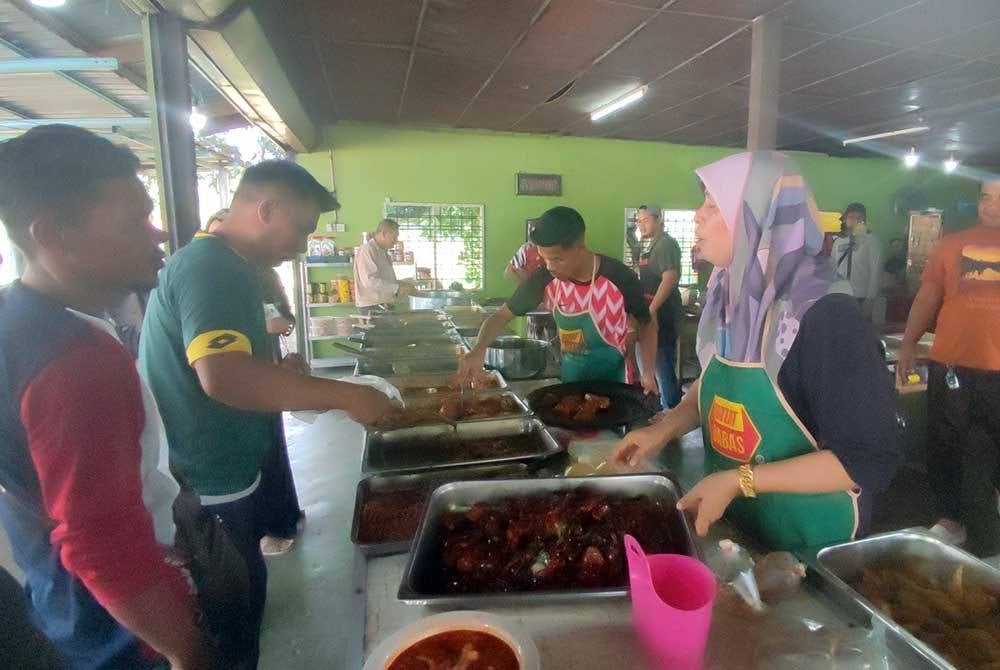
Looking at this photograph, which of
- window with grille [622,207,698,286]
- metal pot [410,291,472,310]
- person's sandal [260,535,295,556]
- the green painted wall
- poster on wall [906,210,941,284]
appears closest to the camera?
person's sandal [260,535,295,556]

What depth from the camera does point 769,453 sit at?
4.27ft

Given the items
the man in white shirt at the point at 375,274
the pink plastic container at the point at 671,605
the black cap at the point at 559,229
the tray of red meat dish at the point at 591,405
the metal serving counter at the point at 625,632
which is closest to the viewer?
the pink plastic container at the point at 671,605

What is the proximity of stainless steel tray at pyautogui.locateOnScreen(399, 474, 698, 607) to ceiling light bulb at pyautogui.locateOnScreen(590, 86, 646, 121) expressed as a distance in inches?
210

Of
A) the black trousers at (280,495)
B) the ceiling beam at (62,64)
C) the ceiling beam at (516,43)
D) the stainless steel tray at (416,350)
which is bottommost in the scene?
the black trousers at (280,495)

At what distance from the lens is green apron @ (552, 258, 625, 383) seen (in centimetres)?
279

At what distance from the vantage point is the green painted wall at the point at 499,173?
728 centimetres

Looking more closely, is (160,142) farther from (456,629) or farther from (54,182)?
Result: (456,629)

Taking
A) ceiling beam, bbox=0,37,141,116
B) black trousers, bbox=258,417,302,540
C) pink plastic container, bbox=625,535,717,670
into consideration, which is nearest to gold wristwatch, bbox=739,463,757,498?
pink plastic container, bbox=625,535,717,670

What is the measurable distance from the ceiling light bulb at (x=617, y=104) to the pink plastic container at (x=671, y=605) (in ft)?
18.8

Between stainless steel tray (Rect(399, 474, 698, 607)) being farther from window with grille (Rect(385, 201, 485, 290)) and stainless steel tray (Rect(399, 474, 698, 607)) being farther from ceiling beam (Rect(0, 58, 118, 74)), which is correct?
window with grille (Rect(385, 201, 485, 290))

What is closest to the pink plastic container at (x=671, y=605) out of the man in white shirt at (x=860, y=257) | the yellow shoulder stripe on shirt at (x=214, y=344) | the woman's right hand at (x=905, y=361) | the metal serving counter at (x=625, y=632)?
the metal serving counter at (x=625, y=632)

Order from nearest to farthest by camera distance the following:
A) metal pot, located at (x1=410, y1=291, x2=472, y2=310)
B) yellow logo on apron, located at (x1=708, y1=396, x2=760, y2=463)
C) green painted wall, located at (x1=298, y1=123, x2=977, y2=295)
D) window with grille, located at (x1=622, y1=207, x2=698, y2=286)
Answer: yellow logo on apron, located at (x1=708, y1=396, x2=760, y2=463) → metal pot, located at (x1=410, y1=291, x2=472, y2=310) → green painted wall, located at (x1=298, y1=123, x2=977, y2=295) → window with grille, located at (x1=622, y1=207, x2=698, y2=286)

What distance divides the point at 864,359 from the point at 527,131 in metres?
7.32

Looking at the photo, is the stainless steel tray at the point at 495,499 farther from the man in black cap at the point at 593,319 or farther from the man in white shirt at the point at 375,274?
the man in white shirt at the point at 375,274
